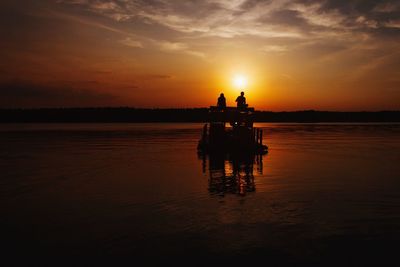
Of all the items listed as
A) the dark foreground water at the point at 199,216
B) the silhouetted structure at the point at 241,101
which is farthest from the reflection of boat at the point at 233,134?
the dark foreground water at the point at 199,216

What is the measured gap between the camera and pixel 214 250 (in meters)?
8.92

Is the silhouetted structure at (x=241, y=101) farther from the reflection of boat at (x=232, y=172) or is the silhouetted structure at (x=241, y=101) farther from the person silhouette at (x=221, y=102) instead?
the reflection of boat at (x=232, y=172)

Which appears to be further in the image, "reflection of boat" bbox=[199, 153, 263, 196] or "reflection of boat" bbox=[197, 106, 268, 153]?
"reflection of boat" bbox=[197, 106, 268, 153]

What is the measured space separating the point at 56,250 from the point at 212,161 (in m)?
19.4

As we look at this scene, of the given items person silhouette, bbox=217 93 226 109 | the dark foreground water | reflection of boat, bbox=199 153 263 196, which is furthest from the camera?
person silhouette, bbox=217 93 226 109

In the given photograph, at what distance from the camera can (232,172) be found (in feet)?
72.4

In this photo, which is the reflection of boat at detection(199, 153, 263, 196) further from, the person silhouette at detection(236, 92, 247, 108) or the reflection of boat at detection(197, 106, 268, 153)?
the person silhouette at detection(236, 92, 247, 108)

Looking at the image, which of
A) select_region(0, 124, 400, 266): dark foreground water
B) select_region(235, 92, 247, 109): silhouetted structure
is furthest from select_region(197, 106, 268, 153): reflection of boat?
select_region(0, 124, 400, 266): dark foreground water

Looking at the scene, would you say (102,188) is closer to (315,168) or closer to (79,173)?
(79,173)

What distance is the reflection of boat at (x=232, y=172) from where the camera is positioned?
16781 millimetres

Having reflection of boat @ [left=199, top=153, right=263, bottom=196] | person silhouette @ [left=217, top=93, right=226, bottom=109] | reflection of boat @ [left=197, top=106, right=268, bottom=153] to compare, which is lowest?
reflection of boat @ [left=199, top=153, right=263, bottom=196]

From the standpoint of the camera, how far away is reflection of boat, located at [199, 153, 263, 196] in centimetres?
1678

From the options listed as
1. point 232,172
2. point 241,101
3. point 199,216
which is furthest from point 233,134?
point 199,216

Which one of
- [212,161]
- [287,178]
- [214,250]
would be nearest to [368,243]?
[214,250]
